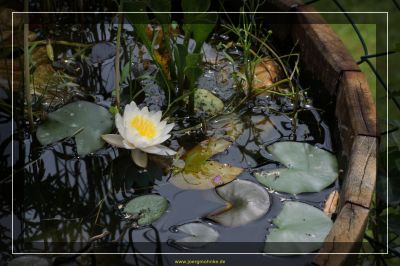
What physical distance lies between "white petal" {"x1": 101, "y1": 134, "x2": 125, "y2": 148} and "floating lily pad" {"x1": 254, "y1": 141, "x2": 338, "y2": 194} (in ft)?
0.83

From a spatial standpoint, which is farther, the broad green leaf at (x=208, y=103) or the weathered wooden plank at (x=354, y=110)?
the broad green leaf at (x=208, y=103)

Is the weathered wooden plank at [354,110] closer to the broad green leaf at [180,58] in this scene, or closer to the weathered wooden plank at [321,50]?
the weathered wooden plank at [321,50]

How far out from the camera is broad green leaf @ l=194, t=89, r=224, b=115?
1195mm

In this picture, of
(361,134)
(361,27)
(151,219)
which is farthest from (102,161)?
(361,27)

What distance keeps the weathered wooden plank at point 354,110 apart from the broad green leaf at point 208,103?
0.79 feet

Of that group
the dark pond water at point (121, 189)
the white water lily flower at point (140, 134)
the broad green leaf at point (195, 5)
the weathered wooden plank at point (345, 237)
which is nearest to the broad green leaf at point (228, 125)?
the dark pond water at point (121, 189)

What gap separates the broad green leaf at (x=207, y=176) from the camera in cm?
103

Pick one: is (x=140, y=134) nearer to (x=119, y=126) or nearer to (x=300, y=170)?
(x=119, y=126)

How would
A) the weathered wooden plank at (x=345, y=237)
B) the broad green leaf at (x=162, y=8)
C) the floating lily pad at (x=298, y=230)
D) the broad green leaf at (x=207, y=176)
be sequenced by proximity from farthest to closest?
the broad green leaf at (x=162, y=8), the broad green leaf at (x=207, y=176), the floating lily pad at (x=298, y=230), the weathered wooden plank at (x=345, y=237)

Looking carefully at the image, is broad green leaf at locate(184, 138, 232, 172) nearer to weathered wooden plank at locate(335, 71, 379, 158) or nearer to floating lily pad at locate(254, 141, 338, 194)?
floating lily pad at locate(254, 141, 338, 194)

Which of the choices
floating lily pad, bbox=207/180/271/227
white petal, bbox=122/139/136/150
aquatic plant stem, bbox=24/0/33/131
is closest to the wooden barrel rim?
floating lily pad, bbox=207/180/271/227

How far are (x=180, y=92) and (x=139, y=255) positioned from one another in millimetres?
392

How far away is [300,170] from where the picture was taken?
1.05m

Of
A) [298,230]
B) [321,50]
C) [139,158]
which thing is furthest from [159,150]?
[321,50]
